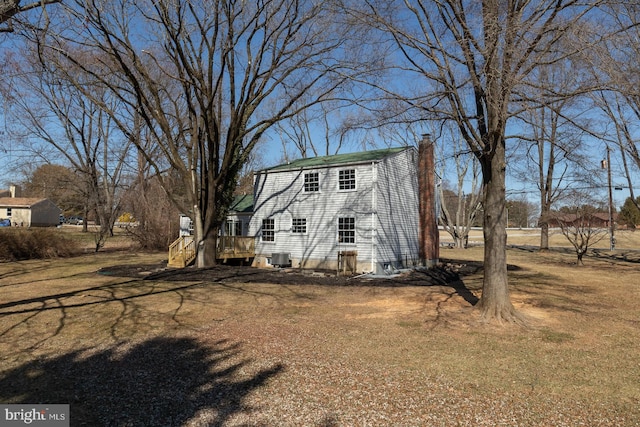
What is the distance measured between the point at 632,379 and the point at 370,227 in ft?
42.4

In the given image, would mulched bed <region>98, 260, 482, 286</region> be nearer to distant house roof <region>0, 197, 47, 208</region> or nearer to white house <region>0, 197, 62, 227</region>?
white house <region>0, 197, 62, 227</region>

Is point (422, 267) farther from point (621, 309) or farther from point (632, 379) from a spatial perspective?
point (632, 379)

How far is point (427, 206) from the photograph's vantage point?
868 inches

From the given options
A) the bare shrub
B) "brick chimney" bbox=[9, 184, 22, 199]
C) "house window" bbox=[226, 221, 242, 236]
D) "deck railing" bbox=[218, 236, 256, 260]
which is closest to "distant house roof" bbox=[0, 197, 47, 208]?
"brick chimney" bbox=[9, 184, 22, 199]

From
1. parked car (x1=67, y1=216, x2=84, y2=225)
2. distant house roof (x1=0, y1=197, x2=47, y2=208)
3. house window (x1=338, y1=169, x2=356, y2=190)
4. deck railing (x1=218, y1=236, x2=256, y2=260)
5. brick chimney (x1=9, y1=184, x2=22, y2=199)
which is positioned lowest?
deck railing (x1=218, y1=236, x2=256, y2=260)

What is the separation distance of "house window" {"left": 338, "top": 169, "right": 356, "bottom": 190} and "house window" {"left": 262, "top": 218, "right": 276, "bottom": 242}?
461 cm

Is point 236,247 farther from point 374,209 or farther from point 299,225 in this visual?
point 374,209

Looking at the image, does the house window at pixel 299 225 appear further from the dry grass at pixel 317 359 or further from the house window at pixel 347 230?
the dry grass at pixel 317 359

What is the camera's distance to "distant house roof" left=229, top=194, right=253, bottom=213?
77.6 feet

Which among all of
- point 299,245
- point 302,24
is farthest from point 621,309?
point 302,24

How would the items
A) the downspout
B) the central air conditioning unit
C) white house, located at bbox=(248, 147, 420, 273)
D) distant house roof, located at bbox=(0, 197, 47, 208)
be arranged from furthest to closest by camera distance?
distant house roof, located at bbox=(0, 197, 47, 208)
the central air conditioning unit
white house, located at bbox=(248, 147, 420, 273)
the downspout

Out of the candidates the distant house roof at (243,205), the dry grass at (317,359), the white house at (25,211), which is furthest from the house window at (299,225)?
the white house at (25,211)

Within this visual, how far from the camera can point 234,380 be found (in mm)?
5426

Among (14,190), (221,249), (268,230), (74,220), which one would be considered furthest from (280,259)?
(74,220)
